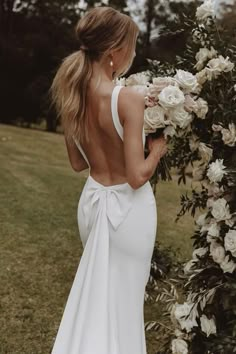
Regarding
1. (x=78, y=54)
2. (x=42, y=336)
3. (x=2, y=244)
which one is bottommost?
(x=2, y=244)

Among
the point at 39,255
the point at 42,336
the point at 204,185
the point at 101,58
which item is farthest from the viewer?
the point at 39,255

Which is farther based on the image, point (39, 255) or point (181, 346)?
point (39, 255)

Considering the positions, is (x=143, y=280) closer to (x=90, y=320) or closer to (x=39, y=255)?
(x=90, y=320)

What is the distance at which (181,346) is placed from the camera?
11.5 feet

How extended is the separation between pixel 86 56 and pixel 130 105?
1.19 feet

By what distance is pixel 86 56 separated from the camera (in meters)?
2.86

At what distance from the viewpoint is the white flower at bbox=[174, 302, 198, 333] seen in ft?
11.3

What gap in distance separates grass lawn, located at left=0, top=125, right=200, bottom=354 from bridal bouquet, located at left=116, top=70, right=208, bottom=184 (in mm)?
2382

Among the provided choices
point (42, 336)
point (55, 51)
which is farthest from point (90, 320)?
point (55, 51)

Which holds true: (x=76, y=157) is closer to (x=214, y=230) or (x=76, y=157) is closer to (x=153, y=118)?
(x=153, y=118)

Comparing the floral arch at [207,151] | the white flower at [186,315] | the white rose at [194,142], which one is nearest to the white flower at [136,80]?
the floral arch at [207,151]

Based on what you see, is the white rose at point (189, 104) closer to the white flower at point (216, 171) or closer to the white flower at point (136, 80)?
the white flower at point (216, 171)

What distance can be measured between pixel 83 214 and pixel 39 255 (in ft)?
13.6

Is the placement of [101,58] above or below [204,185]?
above
